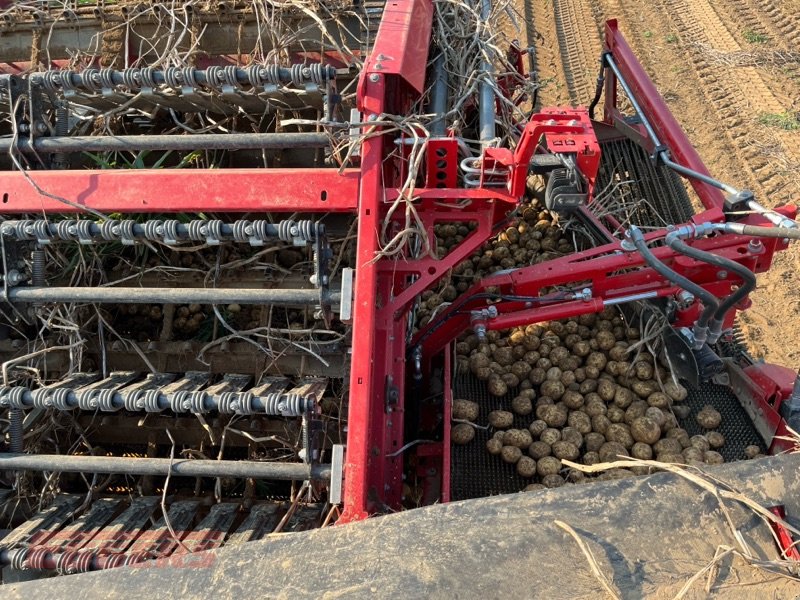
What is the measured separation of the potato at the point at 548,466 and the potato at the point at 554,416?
242 mm

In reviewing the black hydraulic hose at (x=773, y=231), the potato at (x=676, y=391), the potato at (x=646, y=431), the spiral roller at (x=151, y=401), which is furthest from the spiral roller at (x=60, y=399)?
the potato at (x=676, y=391)

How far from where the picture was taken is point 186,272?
3.16 meters

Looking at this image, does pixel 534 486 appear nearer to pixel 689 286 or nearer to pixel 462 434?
pixel 462 434

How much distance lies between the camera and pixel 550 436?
3.10 m

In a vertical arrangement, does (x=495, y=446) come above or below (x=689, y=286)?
below

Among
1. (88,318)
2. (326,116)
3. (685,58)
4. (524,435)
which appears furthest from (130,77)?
(685,58)

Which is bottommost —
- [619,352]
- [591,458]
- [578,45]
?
[591,458]

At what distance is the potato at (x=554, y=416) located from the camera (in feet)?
10.5

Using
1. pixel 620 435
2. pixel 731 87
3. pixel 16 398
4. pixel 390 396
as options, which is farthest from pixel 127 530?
pixel 731 87

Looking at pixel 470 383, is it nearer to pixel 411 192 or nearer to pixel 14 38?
pixel 411 192

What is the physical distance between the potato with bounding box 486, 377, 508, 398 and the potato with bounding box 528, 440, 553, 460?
350 mm

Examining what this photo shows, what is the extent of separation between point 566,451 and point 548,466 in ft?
0.44

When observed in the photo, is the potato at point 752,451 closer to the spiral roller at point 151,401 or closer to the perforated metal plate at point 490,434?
the perforated metal plate at point 490,434

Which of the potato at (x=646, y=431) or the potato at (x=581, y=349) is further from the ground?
the potato at (x=581, y=349)
